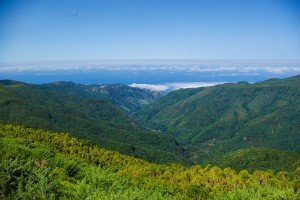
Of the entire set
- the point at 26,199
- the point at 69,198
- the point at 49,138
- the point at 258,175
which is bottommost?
the point at 258,175

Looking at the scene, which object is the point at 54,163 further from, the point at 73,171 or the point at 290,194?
the point at 290,194

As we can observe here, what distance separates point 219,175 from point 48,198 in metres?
116

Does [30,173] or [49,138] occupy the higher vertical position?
[30,173]

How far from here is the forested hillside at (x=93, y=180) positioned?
151ft

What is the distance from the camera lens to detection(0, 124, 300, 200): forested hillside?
45.9 meters

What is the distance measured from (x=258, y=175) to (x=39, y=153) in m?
101

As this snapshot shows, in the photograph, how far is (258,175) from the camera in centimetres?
14950

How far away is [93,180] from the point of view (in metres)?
63.4

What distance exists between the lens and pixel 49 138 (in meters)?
173

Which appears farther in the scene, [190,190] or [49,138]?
[49,138]

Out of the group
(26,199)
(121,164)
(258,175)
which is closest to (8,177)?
(26,199)

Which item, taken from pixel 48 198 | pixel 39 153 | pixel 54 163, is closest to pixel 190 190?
pixel 54 163

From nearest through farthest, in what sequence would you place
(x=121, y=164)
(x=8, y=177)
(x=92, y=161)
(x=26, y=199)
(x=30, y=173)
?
(x=26, y=199)
(x=8, y=177)
(x=30, y=173)
(x=92, y=161)
(x=121, y=164)

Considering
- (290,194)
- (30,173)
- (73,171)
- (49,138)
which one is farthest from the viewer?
(49,138)
